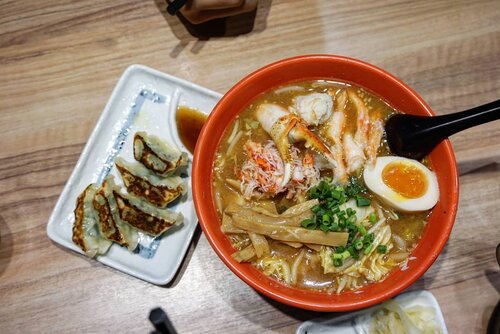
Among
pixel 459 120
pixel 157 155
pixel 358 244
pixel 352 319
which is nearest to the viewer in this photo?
pixel 459 120

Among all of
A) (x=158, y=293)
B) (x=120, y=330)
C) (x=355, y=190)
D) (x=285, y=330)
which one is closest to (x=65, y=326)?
(x=120, y=330)

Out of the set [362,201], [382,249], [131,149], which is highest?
[131,149]

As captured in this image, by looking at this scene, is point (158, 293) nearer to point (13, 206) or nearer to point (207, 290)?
point (207, 290)

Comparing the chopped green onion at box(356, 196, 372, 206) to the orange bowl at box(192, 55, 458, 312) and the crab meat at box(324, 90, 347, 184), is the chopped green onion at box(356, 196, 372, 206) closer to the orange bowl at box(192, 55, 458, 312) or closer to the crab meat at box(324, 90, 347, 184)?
the crab meat at box(324, 90, 347, 184)

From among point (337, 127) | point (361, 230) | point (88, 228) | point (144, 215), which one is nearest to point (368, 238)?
point (361, 230)

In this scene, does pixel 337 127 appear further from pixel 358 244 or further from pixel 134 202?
pixel 134 202

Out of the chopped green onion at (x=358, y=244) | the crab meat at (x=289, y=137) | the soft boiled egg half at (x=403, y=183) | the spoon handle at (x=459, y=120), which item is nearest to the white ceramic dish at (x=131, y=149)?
the crab meat at (x=289, y=137)
